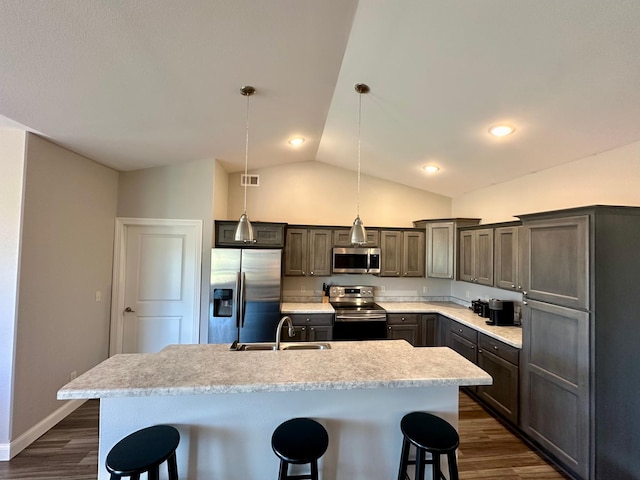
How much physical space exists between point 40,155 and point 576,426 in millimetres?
4975

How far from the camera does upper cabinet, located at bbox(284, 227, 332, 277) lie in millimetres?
4344

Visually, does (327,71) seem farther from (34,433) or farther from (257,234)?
(34,433)

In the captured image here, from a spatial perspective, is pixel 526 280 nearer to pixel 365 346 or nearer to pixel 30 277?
pixel 365 346

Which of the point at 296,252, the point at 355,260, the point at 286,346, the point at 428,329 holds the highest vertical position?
the point at 296,252

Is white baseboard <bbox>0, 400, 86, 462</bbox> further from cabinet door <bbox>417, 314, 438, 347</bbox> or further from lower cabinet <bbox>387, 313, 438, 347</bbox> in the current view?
cabinet door <bbox>417, 314, 438, 347</bbox>

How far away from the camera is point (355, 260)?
4402mm

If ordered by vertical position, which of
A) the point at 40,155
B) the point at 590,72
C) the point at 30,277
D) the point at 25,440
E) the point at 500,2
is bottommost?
the point at 25,440

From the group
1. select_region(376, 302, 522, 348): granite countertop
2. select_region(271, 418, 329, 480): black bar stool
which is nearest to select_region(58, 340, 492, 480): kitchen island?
select_region(271, 418, 329, 480): black bar stool

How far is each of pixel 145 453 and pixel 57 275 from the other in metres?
2.31

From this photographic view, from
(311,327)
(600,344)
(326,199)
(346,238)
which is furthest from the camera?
(326,199)

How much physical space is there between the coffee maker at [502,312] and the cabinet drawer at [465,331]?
0.27m

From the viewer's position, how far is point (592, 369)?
6.80 feet

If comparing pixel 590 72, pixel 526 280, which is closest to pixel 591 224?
pixel 526 280

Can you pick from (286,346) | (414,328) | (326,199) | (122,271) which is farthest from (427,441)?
(122,271)
